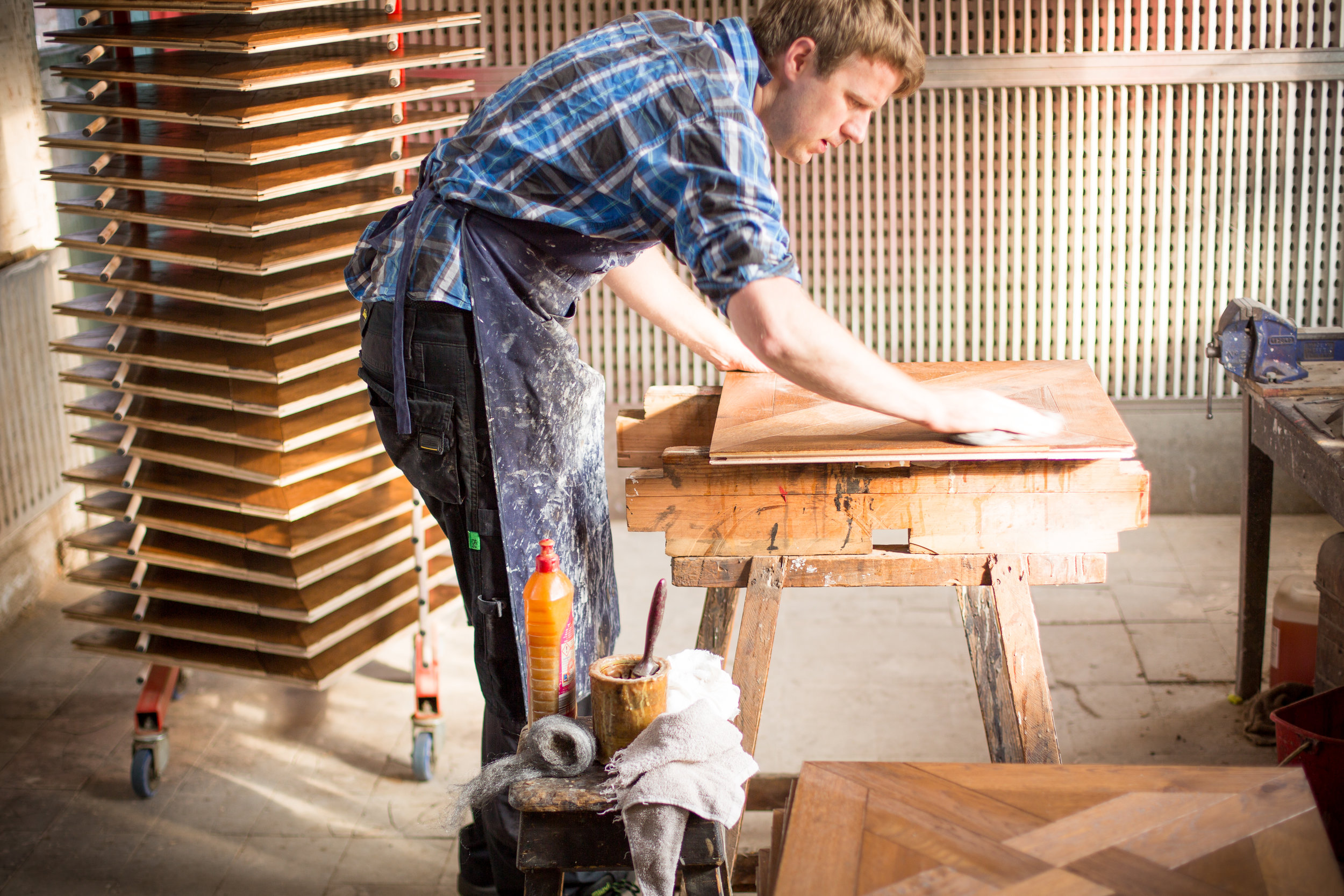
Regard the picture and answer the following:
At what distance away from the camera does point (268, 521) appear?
11.0ft

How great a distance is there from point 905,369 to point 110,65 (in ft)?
6.66

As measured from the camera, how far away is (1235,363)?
3389mm

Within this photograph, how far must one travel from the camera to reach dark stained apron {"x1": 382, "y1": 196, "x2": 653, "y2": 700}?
2.35m

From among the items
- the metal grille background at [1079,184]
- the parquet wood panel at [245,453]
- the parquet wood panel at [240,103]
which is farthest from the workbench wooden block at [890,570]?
the metal grille background at [1079,184]

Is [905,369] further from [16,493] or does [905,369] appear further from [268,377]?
[16,493]

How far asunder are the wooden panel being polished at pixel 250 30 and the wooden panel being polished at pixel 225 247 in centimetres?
46

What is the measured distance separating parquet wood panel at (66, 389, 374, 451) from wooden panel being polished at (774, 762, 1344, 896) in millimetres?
1867

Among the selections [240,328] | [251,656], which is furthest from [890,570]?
[251,656]

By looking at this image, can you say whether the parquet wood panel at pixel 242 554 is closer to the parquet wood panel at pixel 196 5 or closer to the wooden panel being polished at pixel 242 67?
the wooden panel being polished at pixel 242 67

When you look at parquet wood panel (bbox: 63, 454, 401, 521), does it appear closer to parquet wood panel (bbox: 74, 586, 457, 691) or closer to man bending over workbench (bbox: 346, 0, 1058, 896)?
parquet wood panel (bbox: 74, 586, 457, 691)

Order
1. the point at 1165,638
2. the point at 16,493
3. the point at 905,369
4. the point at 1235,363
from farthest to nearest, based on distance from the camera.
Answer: the point at 16,493, the point at 1165,638, the point at 1235,363, the point at 905,369

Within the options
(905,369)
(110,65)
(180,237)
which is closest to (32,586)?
(180,237)

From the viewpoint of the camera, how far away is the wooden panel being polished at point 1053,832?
1.49 metres

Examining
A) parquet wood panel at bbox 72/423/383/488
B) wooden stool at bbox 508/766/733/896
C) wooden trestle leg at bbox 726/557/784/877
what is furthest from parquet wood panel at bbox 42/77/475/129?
wooden stool at bbox 508/766/733/896
